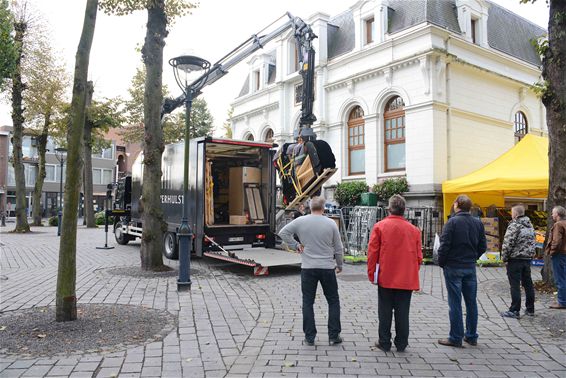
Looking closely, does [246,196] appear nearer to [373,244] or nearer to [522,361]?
[373,244]

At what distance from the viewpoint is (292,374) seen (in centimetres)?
432

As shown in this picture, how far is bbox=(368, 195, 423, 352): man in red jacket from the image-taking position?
5.04 metres

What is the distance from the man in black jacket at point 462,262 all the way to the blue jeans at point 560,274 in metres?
2.77

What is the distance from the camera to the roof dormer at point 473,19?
17797 millimetres

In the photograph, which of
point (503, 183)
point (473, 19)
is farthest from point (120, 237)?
point (473, 19)

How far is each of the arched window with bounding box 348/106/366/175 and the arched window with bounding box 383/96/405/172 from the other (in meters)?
1.23

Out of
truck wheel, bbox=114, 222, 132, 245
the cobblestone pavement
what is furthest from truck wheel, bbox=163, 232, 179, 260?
truck wheel, bbox=114, 222, 132, 245

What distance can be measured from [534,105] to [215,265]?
16.3 metres

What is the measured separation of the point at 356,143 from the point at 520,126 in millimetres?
7231

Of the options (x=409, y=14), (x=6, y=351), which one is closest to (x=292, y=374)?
(x=6, y=351)

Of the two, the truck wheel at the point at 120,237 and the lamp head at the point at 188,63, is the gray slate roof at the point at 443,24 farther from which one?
the truck wheel at the point at 120,237

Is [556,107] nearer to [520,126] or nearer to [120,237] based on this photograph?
[520,126]

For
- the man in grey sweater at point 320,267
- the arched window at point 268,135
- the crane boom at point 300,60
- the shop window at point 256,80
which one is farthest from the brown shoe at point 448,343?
the shop window at point 256,80

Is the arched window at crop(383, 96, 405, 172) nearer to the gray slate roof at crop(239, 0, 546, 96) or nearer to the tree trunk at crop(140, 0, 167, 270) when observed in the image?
the gray slate roof at crop(239, 0, 546, 96)
